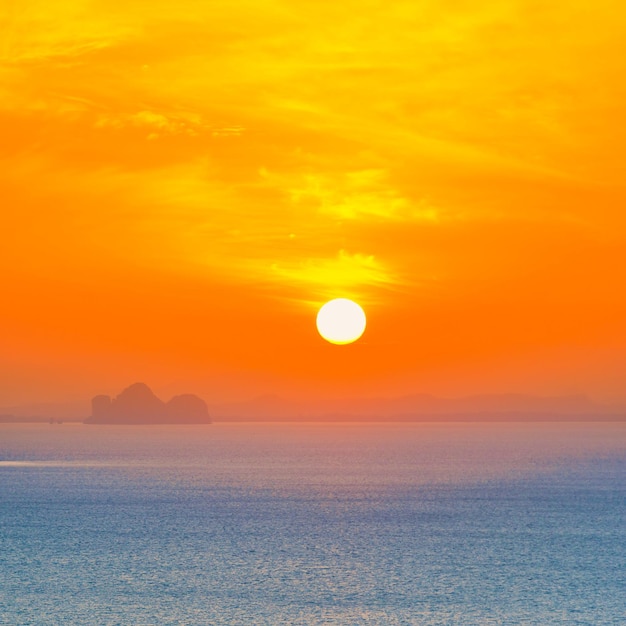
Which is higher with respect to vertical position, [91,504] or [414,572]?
[91,504]

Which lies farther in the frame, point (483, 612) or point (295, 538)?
point (295, 538)

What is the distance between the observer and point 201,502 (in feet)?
427

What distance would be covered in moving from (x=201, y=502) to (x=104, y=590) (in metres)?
65.0

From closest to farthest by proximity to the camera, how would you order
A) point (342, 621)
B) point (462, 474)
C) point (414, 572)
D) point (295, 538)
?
point (342, 621) → point (414, 572) → point (295, 538) → point (462, 474)

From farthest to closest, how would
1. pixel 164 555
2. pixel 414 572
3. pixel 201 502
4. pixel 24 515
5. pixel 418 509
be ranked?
Answer: 1. pixel 201 502
2. pixel 418 509
3. pixel 24 515
4. pixel 164 555
5. pixel 414 572

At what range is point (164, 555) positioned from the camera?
81.0 m

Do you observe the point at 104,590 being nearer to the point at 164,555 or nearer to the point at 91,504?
the point at 164,555

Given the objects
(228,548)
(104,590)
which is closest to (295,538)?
(228,548)

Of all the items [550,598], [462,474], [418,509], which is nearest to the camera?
[550,598]

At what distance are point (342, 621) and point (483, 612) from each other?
8930mm

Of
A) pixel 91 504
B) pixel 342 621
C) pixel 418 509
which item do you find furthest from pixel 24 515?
pixel 342 621

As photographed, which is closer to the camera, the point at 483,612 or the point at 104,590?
the point at 483,612

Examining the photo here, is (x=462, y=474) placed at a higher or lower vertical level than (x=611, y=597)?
higher

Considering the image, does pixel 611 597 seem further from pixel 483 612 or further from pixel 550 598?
pixel 483 612
